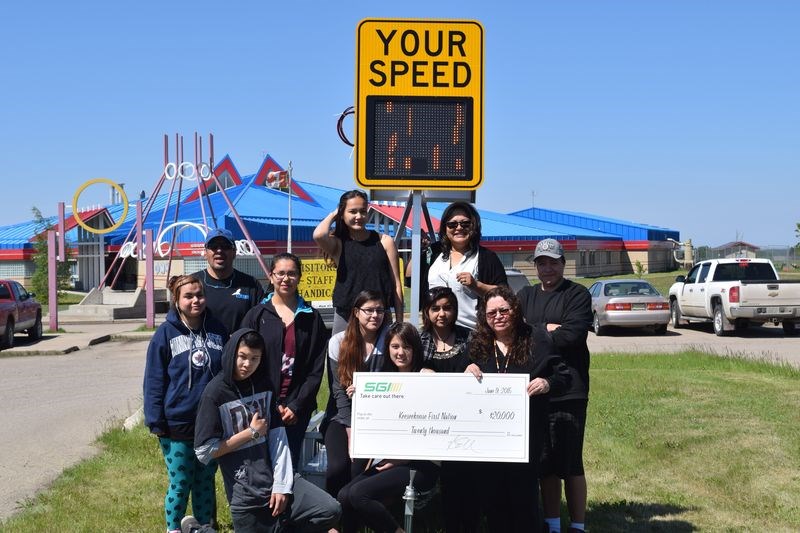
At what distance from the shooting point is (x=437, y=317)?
5.62m

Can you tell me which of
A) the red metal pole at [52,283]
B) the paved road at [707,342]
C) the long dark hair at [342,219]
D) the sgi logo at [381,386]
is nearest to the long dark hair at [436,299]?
the sgi logo at [381,386]

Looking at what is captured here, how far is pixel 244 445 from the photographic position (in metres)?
5.34

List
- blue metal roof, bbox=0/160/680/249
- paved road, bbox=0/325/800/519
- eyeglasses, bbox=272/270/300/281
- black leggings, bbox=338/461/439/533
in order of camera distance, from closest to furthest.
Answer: black leggings, bbox=338/461/439/533, eyeglasses, bbox=272/270/300/281, paved road, bbox=0/325/800/519, blue metal roof, bbox=0/160/680/249

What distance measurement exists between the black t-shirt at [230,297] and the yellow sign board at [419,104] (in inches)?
42.7

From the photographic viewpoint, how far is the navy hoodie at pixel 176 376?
5.64m

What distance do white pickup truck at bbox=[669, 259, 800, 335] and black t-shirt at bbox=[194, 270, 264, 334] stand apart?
1747 centimetres

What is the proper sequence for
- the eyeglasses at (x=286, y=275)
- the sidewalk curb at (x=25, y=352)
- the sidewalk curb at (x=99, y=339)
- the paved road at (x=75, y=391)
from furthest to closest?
the sidewalk curb at (x=99, y=339) → the sidewalk curb at (x=25, y=352) → the paved road at (x=75, y=391) → the eyeglasses at (x=286, y=275)

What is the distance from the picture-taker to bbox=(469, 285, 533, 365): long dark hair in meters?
5.37

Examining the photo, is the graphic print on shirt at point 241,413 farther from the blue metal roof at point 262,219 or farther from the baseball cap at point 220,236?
the blue metal roof at point 262,219

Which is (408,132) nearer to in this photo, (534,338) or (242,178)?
(534,338)

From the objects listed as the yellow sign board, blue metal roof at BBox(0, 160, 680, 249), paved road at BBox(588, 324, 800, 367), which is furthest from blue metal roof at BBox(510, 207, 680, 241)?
the yellow sign board

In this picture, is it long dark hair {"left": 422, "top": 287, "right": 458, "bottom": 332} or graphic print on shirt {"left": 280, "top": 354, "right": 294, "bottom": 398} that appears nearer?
Answer: long dark hair {"left": 422, "top": 287, "right": 458, "bottom": 332}

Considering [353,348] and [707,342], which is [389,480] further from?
[707,342]

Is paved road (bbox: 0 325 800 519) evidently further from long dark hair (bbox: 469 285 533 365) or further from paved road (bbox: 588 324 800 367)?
long dark hair (bbox: 469 285 533 365)
